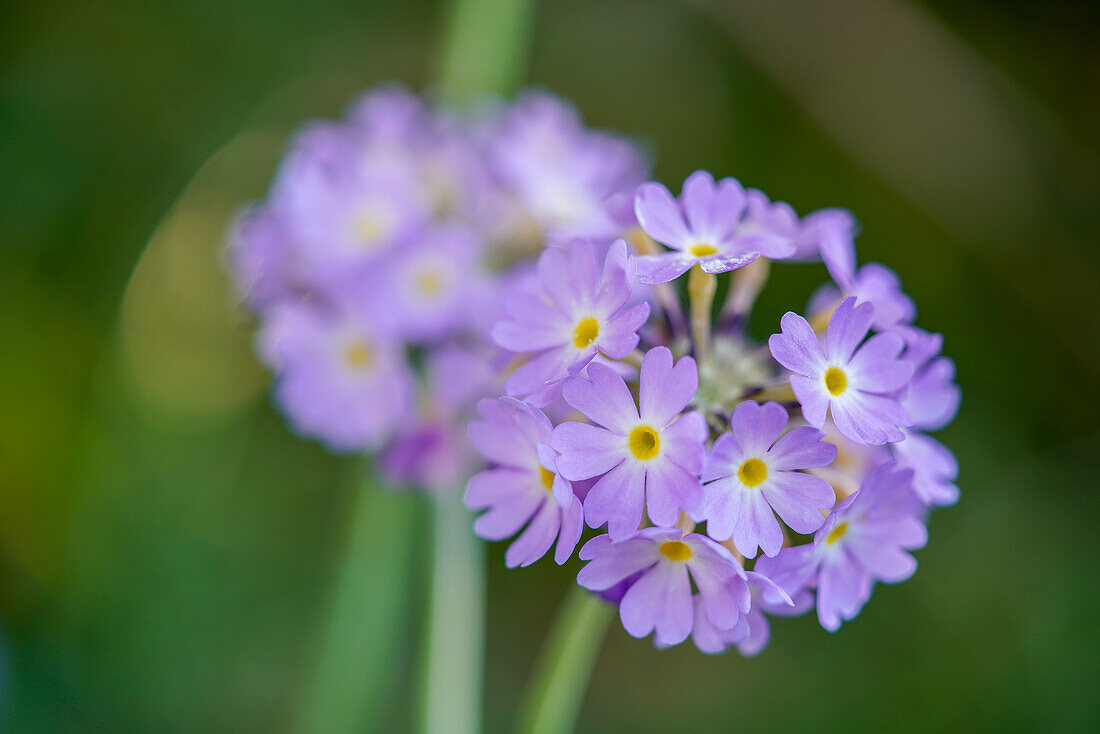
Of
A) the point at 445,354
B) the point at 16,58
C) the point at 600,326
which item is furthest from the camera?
the point at 16,58

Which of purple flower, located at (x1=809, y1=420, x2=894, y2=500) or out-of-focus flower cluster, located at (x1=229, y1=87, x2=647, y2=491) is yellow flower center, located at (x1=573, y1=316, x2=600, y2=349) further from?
out-of-focus flower cluster, located at (x1=229, y1=87, x2=647, y2=491)

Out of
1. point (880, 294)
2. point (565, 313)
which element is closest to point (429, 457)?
point (565, 313)

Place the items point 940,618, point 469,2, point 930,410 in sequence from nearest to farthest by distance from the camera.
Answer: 1. point 930,410
2. point 469,2
3. point 940,618

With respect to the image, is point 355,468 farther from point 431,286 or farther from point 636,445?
point 636,445

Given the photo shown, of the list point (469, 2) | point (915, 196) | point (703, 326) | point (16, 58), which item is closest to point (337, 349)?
point (703, 326)

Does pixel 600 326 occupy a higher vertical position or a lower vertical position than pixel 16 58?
lower

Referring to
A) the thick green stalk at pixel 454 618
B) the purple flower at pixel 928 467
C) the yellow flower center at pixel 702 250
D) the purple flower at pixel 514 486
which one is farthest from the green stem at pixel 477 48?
the purple flower at pixel 928 467

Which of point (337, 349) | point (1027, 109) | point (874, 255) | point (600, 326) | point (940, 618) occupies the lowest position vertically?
point (600, 326)

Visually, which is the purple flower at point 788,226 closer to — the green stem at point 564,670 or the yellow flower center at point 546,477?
the yellow flower center at point 546,477

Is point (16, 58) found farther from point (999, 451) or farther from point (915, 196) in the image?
point (999, 451)
